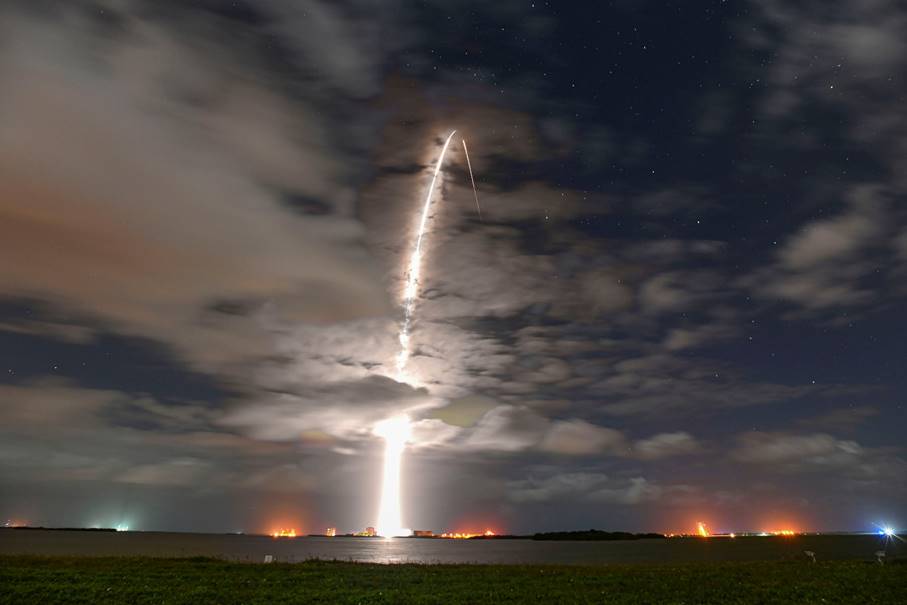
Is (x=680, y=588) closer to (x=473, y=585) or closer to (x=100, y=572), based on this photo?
(x=473, y=585)

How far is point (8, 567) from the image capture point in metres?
37.6

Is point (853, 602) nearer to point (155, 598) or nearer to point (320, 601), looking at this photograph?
point (320, 601)

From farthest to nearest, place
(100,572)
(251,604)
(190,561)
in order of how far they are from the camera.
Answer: (190,561), (100,572), (251,604)

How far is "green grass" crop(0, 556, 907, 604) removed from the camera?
29.3m

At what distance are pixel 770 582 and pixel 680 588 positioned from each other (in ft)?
20.0

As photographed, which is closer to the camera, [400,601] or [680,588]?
[400,601]

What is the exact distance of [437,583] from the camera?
34750 mm

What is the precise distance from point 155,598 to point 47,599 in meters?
4.97

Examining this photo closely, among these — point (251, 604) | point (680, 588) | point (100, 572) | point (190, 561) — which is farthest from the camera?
point (190, 561)

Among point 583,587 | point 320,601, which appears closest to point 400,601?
point 320,601

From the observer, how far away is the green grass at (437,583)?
2933cm

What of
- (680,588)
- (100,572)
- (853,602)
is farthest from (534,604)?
(100,572)

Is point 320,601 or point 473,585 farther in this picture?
point 473,585

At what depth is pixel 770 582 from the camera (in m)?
34.1
